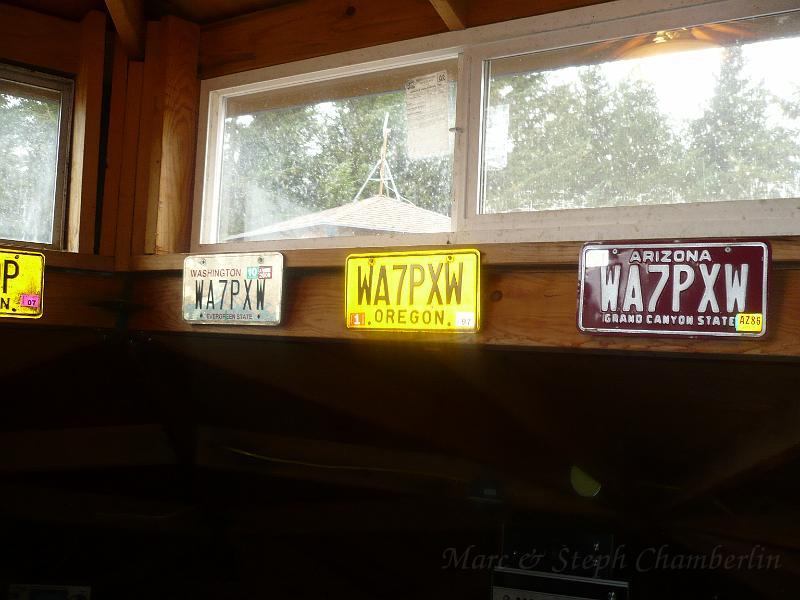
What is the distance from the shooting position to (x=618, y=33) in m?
2.43

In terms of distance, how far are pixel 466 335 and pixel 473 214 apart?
476 mm

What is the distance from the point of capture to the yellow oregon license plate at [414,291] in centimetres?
231

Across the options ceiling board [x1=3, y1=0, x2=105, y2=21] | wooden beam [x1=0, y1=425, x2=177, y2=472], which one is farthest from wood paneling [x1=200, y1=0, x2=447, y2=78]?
wooden beam [x1=0, y1=425, x2=177, y2=472]

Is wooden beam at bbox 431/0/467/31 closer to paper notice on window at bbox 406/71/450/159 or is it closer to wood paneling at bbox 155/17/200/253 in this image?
paper notice on window at bbox 406/71/450/159

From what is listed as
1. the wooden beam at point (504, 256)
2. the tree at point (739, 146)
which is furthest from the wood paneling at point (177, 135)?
the tree at point (739, 146)

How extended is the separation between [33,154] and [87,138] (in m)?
0.24

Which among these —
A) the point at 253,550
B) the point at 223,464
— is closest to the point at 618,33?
the point at 223,464

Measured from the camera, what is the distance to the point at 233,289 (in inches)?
108

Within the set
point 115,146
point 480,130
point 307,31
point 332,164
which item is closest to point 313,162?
point 332,164

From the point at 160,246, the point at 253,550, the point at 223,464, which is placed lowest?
the point at 253,550

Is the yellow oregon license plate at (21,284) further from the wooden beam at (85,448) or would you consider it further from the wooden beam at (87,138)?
the wooden beam at (85,448)

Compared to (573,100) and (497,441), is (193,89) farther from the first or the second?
(497,441)

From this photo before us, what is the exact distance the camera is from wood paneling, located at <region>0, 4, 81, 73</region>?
10.2 ft

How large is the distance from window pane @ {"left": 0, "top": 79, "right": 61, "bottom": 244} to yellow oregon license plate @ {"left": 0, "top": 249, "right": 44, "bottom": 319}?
318 millimetres
